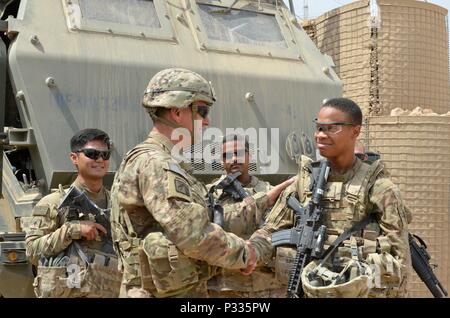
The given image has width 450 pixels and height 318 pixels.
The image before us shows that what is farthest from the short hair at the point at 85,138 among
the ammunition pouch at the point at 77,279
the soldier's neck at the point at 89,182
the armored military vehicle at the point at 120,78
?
the ammunition pouch at the point at 77,279

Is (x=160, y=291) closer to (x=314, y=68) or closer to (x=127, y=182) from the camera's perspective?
(x=127, y=182)

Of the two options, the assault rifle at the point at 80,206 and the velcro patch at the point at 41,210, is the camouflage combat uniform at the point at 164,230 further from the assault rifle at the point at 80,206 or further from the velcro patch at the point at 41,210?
the velcro patch at the point at 41,210

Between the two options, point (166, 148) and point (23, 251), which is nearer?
point (166, 148)

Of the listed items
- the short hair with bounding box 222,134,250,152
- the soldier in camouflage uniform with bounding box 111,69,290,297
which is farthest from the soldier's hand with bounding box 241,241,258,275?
the short hair with bounding box 222,134,250,152

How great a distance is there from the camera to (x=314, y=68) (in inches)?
235

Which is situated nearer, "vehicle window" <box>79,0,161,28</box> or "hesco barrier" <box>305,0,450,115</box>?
"vehicle window" <box>79,0,161,28</box>

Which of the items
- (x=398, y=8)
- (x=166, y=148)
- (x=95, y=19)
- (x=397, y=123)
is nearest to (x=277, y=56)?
(x=95, y=19)

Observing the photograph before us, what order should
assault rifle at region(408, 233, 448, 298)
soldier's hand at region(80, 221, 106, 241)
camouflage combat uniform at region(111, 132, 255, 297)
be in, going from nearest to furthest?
camouflage combat uniform at region(111, 132, 255, 297) < soldier's hand at region(80, 221, 106, 241) < assault rifle at region(408, 233, 448, 298)

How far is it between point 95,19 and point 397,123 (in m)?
3.16

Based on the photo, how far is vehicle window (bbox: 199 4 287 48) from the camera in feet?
18.7

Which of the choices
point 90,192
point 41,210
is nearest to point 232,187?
point 90,192

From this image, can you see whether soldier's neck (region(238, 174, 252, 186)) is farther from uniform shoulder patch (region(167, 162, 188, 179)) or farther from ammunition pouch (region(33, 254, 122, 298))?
uniform shoulder patch (region(167, 162, 188, 179))

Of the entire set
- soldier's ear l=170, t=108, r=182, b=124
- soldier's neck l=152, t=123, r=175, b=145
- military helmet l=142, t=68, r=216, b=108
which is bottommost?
→ soldier's neck l=152, t=123, r=175, b=145

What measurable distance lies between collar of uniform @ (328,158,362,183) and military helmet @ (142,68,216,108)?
0.68m
